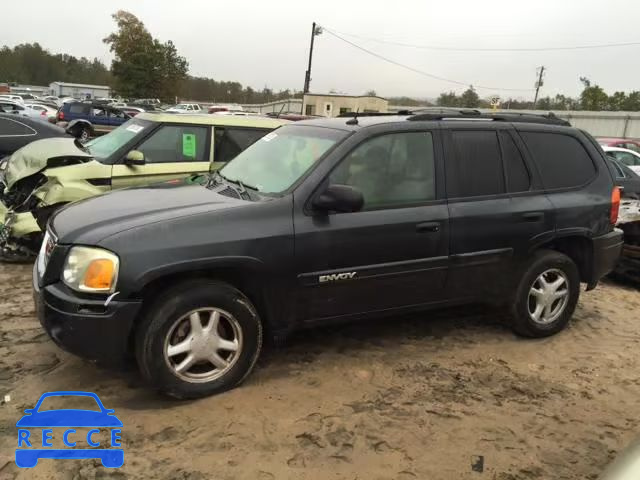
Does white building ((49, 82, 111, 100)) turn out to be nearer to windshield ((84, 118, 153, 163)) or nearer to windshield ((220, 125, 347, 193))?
windshield ((84, 118, 153, 163))

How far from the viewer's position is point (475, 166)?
433 centimetres

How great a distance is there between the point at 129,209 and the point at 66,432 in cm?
138

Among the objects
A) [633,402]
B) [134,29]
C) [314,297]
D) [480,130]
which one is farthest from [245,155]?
[134,29]

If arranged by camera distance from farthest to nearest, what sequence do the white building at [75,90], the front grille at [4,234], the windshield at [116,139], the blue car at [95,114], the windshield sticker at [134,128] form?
the white building at [75,90]
the blue car at [95,114]
the windshield sticker at [134,128]
the windshield at [116,139]
the front grille at [4,234]

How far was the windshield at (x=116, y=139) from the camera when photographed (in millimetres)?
6715

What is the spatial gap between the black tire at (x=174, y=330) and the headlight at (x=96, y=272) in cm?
29

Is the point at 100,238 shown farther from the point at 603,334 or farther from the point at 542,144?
the point at 603,334

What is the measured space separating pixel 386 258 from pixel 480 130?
1376mm

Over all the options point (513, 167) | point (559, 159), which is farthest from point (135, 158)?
point (559, 159)

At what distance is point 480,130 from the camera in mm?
4418

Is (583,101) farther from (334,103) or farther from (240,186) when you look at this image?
(240,186)

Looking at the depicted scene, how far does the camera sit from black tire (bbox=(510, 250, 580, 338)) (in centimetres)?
458

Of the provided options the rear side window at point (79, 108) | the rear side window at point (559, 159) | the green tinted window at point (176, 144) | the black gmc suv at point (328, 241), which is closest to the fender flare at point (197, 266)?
the black gmc suv at point (328, 241)

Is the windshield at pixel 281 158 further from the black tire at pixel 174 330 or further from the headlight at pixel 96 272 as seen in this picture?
the headlight at pixel 96 272
